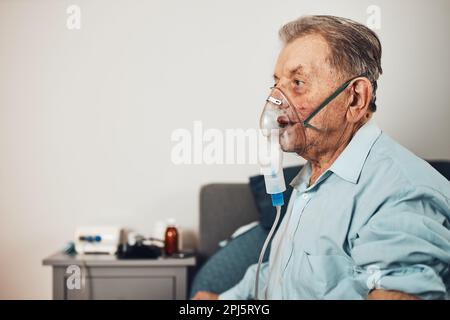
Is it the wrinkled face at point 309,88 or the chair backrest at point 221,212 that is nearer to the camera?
the wrinkled face at point 309,88

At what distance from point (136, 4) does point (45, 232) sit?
0.58 metres

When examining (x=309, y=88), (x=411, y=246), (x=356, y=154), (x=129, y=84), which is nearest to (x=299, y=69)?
(x=309, y=88)

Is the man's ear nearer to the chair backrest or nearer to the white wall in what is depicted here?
the white wall

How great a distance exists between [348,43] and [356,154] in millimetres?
175

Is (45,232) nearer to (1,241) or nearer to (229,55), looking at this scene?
(1,241)

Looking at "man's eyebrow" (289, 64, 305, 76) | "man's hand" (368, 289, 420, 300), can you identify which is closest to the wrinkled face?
"man's eyebrow" (289, 64, 305, 76)

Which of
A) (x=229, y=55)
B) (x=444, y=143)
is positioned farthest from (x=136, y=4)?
(x=444, y=143)

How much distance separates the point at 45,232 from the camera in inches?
39.6

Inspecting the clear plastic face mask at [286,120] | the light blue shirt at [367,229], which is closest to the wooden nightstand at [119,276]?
the light blue shirt at [367,229]

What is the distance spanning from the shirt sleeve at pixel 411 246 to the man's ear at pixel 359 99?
0.52 ft

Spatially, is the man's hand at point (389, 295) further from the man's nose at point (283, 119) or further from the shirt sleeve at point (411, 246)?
the man's nose at point (283, 119)

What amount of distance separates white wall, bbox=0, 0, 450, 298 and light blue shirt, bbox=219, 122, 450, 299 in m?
0.16

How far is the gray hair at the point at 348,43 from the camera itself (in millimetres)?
640

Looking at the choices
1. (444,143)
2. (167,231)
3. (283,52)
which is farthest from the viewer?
(167,231)
